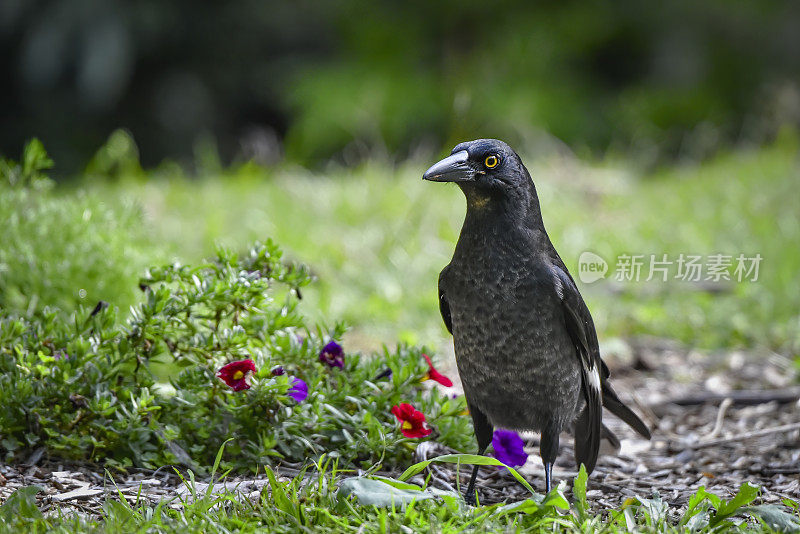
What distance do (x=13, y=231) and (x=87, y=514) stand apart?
1452 mm

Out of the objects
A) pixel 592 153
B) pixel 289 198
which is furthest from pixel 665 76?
pixel 289 198

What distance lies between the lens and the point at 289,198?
22.2 feet

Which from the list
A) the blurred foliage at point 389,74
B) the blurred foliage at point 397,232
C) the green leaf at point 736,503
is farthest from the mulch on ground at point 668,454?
the blurred foliage at point 389,74

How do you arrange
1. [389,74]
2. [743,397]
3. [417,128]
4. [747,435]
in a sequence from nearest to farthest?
[747,435], [743,397], [417,128], [389,74]

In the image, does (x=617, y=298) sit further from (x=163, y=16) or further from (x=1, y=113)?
(x=1, y=113)

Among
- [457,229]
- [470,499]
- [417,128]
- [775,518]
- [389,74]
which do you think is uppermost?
[389,74]

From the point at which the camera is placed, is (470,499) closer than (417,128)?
Yes

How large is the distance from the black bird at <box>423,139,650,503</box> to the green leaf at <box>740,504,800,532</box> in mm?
607

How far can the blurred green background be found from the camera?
5387mm

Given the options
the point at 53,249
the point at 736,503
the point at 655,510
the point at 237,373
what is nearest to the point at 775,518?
the point at 736,503

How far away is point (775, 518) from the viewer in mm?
2223

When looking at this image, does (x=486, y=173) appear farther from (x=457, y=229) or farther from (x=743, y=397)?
(x=457, y=229)

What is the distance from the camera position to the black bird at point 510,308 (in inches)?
100

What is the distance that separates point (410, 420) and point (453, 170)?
2.48ft
